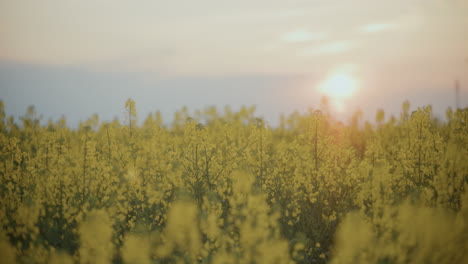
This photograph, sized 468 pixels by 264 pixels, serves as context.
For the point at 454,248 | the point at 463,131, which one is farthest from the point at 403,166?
the point at 454,248

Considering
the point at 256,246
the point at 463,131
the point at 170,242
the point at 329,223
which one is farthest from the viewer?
the point at 463,131

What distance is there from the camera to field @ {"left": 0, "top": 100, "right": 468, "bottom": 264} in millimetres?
4422

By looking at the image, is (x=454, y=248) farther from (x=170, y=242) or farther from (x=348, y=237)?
(x=170, y=242)

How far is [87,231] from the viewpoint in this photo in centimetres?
443

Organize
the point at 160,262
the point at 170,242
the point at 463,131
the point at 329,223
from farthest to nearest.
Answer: the point at 463,131, the point at 329,223, the point at 160,262, the point at 170,242

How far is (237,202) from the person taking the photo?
4922 millimetres

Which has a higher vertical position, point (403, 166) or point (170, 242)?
point (403, 166)

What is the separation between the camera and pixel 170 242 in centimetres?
515

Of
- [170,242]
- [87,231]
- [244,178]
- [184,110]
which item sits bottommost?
[170,242]

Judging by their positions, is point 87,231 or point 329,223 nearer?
point 87,231

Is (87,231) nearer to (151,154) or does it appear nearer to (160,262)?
(160,262)

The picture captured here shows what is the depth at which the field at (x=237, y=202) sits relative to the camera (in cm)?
442

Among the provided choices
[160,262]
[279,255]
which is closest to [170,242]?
[160,262]

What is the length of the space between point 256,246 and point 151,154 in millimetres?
4343
